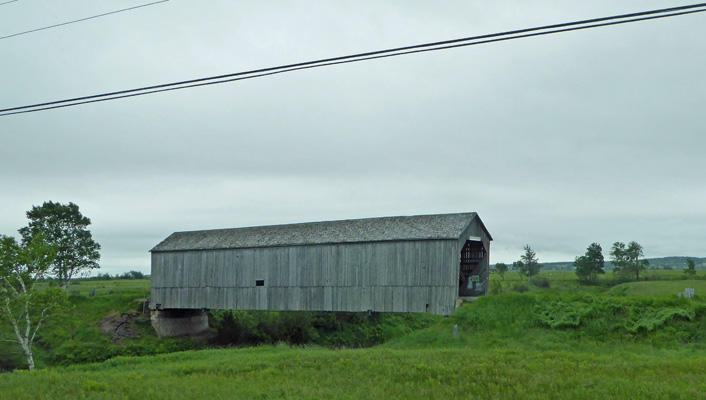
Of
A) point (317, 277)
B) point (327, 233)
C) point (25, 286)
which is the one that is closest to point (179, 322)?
point (25, 286)

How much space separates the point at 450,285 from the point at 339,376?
12.6 meters

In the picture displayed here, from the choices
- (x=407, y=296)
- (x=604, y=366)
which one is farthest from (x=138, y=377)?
(x=407, y=296)

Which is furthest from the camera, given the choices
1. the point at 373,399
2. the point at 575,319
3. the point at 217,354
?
the point at 217,354

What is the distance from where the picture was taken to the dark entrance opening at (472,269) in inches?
1251

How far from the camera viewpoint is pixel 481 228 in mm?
29938

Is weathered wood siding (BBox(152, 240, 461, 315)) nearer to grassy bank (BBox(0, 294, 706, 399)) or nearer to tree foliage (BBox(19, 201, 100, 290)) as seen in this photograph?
grassy bank (BBox(0, 294, 706, 399))

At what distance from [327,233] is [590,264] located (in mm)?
41928

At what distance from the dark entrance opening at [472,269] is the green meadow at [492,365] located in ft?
21.7

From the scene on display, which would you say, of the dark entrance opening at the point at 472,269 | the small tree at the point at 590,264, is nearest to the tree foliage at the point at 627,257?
the small tree at the point at 590,264

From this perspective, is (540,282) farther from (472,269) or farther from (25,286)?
(25,286)

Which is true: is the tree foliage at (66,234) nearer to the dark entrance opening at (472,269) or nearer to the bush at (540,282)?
the dark entrance opening at (472,269)

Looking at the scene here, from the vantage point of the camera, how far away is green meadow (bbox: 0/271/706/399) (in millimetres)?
12758

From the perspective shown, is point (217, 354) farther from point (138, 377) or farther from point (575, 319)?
point (575, 319)

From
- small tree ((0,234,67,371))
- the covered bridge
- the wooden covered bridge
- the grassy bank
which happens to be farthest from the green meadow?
small tree ((0,234,67,371))
